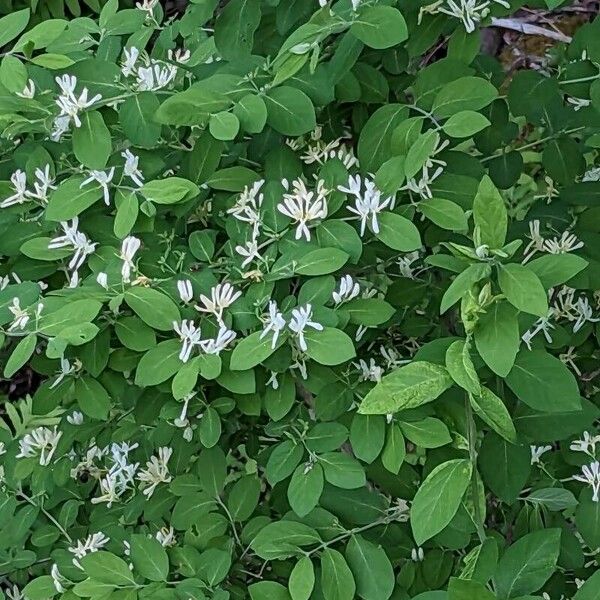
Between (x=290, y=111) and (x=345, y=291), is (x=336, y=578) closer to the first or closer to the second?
(x=345, y=291)

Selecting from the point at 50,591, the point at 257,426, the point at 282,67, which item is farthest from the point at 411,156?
the point at 50,591

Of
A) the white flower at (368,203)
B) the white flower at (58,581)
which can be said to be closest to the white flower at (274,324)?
the white flower at (368,203)

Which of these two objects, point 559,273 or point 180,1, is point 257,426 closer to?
point 559,273

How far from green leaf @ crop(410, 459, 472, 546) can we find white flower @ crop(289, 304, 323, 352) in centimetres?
16

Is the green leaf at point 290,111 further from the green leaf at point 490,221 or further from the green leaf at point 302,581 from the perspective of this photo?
the green leaf at point 302,581

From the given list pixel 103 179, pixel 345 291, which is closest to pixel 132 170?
pixel 103 179

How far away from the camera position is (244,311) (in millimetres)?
800

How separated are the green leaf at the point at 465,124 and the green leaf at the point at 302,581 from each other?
427 mm

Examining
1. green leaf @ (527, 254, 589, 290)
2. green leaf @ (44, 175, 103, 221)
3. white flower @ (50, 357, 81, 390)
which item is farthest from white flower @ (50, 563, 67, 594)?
green leaf @ (527, 254, 589, 290)

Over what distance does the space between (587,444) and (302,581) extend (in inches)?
→ 13.6

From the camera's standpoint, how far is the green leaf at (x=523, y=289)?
65 centimetres

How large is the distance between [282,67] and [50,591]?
643 mm

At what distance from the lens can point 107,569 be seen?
36.5 inches

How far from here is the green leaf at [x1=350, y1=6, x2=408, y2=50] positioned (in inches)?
29.1
